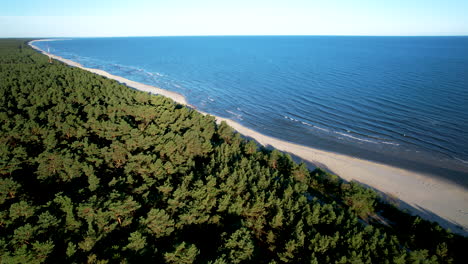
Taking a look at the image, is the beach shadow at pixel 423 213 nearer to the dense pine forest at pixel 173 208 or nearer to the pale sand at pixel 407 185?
the pale sand at pixel 407 185

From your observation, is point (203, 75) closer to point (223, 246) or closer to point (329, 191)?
point (329, 191)

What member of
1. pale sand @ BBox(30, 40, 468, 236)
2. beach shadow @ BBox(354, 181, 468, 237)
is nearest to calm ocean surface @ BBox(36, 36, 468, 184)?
pale sand @ BBox(30, 40, 468, 236)

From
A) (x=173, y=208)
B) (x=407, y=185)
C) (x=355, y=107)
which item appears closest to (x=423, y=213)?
(x=407, y=185)

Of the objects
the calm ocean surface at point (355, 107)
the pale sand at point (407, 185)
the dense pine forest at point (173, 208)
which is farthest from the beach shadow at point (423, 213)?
the calm ocean surface at point (355, 107)

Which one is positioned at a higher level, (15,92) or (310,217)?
(15,92)

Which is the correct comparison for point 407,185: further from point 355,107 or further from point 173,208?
point 173,208

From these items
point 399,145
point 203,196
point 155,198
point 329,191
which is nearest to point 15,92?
point 155,198

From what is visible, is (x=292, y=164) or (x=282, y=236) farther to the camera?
(x=292, y=164)
